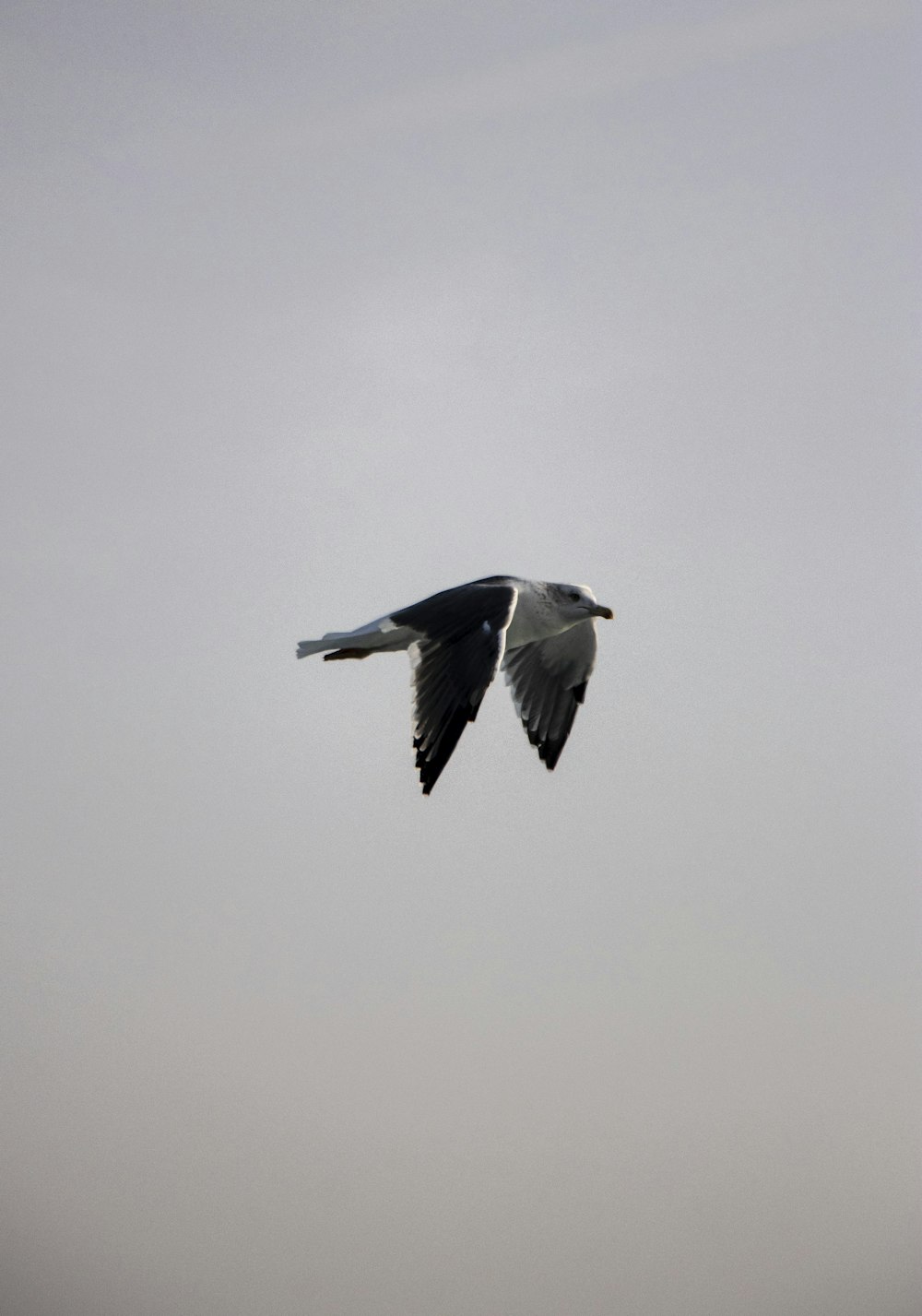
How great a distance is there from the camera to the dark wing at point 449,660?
5914mm

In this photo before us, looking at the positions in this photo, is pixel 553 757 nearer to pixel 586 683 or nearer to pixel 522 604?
pixel 586 683

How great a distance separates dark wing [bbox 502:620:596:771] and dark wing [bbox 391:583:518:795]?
1.34 meters

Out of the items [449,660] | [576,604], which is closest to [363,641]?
[449,660]

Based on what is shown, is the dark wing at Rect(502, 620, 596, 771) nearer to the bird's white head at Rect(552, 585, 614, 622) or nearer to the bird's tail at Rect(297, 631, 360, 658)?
the bird's white head at Rect(552, 585, 614, 622)

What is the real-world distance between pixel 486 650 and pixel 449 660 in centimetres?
18

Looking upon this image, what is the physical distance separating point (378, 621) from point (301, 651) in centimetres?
48

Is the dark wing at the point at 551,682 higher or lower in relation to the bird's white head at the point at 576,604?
lower

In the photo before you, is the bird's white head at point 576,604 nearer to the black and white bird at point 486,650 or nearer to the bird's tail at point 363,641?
the black and white bird at point 486,650

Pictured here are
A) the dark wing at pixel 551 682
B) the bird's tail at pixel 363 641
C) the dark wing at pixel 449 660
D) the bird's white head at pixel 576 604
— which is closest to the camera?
the dark wing at pixel 449 660

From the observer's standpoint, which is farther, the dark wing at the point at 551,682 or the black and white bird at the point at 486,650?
the dark wing at the point at 551,682

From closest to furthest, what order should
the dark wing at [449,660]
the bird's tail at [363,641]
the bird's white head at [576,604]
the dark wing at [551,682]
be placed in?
the dark wing at [449,660] → the bird's tail at [363,641] → the bird's white head at [576,604] → the dark wing at [551,682]

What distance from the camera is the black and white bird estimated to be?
19.6ft

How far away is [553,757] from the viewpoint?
7992 mm

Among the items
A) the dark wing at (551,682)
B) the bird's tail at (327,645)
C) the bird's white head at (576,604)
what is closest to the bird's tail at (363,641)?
the bird's tail at (327,645)
